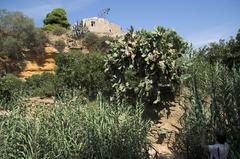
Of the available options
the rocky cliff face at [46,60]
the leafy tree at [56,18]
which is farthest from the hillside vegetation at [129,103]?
the leafy tree at [56,18]

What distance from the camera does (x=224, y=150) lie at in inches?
215

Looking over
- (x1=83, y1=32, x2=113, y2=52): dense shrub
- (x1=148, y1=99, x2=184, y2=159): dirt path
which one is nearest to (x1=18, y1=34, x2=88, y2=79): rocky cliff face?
(x1=83, y1=32, x2=113, y2=52): dense shrub

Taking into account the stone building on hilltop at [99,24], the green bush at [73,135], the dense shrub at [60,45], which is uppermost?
the stone building on hilltop at [99,24]

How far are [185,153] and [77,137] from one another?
7.22 ft

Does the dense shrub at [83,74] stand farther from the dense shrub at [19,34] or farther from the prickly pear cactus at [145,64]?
the dense shrub at [19,34]

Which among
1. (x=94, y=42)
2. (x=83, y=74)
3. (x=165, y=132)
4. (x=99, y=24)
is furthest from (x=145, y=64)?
(x=99, y=24)

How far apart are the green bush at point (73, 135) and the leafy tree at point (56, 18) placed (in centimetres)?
4064

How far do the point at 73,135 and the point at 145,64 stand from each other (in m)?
5.04

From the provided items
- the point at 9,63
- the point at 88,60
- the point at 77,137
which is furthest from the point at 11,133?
the point at 9,63

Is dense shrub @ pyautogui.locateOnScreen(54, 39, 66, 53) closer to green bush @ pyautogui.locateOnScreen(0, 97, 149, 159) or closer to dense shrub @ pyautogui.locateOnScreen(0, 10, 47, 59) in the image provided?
dense shrub @ pyautogui.locateOnScreen(0, 10, 47, 59)

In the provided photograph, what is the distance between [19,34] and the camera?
34.8 m

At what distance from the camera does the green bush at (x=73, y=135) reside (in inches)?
220

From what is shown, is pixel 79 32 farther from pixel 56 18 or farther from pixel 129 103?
pixel 129 103

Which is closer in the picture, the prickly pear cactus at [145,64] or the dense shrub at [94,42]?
the prickly pear cactus at [145,64]
